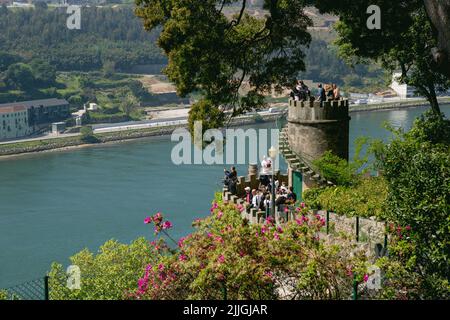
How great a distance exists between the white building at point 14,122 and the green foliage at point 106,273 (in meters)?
92.1

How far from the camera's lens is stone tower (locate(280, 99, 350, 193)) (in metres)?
18.8

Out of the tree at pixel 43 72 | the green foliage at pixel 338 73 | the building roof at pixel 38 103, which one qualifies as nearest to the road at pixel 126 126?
the building roof at pixel 38 103

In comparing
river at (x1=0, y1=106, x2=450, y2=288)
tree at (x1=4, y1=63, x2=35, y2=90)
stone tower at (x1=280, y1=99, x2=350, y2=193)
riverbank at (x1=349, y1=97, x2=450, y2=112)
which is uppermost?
stone tower at (x1=280, y1=99, x2=350, y2=193)

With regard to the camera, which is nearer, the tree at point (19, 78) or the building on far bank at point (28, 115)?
the building on far bank at point (28, 115)

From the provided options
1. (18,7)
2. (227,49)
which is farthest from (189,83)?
(18,7)

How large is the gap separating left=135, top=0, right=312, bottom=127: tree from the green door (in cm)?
209

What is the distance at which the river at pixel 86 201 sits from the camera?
50.6 meters

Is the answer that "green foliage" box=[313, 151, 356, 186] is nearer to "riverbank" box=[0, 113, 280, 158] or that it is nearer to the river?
the river

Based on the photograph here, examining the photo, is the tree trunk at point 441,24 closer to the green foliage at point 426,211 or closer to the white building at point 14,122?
the green foliage at point 426,211

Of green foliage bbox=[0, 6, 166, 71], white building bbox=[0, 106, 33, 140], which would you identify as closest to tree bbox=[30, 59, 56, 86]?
green foliage bbox=[0, 6, 166, 71]

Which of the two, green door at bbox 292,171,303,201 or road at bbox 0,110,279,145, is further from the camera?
road at bbox 0,110,279,145

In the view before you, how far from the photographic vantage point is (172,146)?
9231cm
